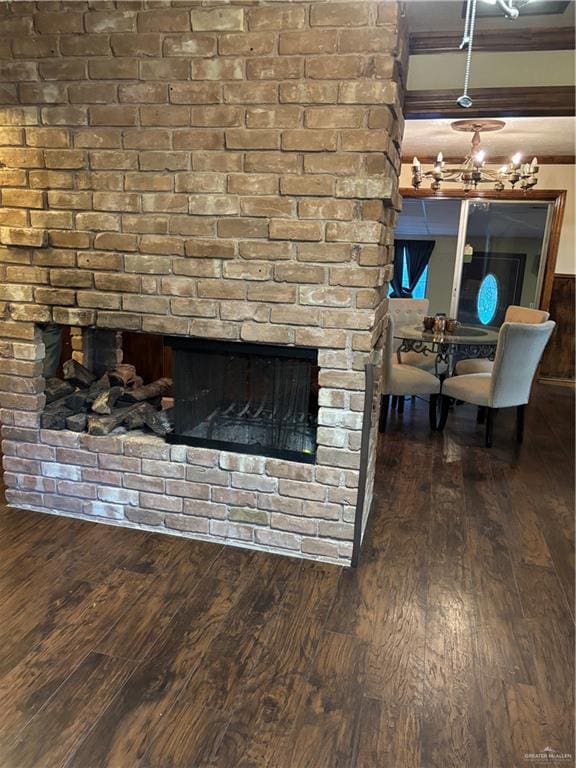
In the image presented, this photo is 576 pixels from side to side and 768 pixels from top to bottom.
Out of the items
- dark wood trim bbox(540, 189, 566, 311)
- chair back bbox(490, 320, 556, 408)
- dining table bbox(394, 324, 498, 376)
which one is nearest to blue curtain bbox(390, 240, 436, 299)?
dark wood trim bbox(540, 189, 566, 311)

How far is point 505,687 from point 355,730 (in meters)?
0.54

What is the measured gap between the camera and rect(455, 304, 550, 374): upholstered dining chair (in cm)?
461

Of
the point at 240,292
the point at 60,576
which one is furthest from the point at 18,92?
the point at 60,576

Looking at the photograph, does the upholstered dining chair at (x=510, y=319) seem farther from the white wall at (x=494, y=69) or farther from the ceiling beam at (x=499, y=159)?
the white wall at (x=494, y=69)

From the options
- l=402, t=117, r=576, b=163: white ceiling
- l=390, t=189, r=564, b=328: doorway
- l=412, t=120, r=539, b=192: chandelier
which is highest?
l=402, t=117, r=576, b=163: white ceiling

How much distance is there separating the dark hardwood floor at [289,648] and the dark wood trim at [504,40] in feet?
7.55

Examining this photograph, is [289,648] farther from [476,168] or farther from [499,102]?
[476,168]

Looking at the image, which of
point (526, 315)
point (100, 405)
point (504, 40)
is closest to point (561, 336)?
point (526, 315)

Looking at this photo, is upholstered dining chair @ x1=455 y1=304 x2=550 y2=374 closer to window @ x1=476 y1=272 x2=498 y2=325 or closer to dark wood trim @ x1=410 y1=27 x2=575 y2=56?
window @ x1=476 y1=272 x2=498 y2=325

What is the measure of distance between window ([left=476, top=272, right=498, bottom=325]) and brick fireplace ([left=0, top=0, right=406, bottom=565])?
4.58 m

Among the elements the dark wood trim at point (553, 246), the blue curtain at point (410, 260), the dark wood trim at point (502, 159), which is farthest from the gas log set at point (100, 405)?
the blue curtain at point (410, 260)

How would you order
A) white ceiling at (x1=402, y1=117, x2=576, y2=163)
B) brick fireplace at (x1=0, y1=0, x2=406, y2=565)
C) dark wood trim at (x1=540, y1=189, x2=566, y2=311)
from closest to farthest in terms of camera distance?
brick fireplace at (x1=0, y1=0, x2=406, y2=565)
white ceiling at (x1=402, y1=117, x2=576, y2=163)
dark wood trim at (x1=540, y1=189, x2=566, y2=311)

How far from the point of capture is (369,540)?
2572 millimetres

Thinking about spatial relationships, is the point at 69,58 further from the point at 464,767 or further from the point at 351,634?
the point at 464,767
